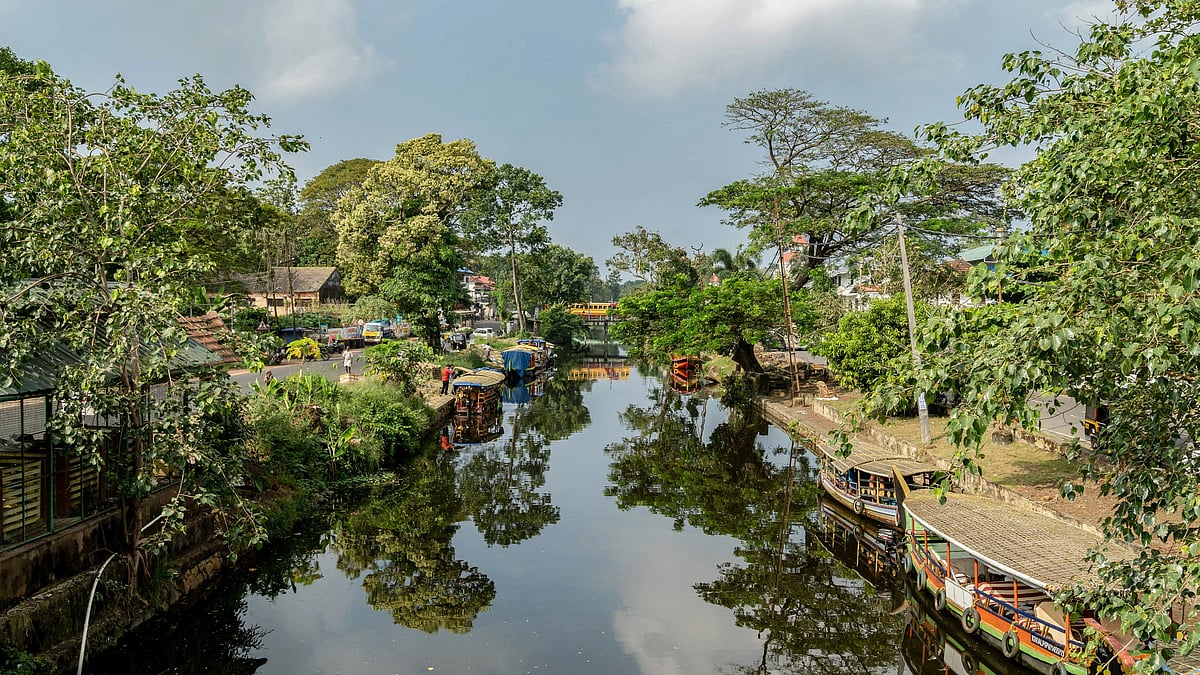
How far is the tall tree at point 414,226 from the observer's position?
3725cm

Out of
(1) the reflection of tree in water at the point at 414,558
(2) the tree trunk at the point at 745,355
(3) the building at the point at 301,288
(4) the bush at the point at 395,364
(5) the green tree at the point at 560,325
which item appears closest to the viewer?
(1) the reflection of tree in water at the point at 414,558

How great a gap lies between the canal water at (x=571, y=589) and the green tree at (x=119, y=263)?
2.71 m

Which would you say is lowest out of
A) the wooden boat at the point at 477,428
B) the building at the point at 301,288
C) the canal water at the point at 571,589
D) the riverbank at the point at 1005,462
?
the canal water at the point at 571,589

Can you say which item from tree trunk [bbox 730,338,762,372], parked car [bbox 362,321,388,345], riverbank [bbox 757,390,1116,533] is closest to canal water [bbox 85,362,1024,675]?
riverbank [bbox 757,390,1116,533]

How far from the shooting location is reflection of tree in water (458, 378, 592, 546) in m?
19.0

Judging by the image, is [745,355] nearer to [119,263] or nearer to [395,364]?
[395,364]

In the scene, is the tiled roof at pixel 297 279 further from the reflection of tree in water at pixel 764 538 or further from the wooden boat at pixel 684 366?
the reflection of tree in water at pixel 764 538

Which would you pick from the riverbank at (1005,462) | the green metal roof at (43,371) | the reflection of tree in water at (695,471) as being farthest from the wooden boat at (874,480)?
the green metal roof at (43,371)

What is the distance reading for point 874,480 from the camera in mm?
18500

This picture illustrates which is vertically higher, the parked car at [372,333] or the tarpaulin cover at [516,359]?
the parked car at [372,333]

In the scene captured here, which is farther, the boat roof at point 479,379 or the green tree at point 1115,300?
the boat roof at point 479,379

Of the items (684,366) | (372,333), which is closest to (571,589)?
(684,366)

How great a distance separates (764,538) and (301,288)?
162ft

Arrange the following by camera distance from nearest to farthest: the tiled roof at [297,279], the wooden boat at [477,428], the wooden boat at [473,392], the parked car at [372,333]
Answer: the wooden boat at [477,428]
the wooden boat at [473,392]
the parked car at [372,333]
the tiled roof at [297,279]
